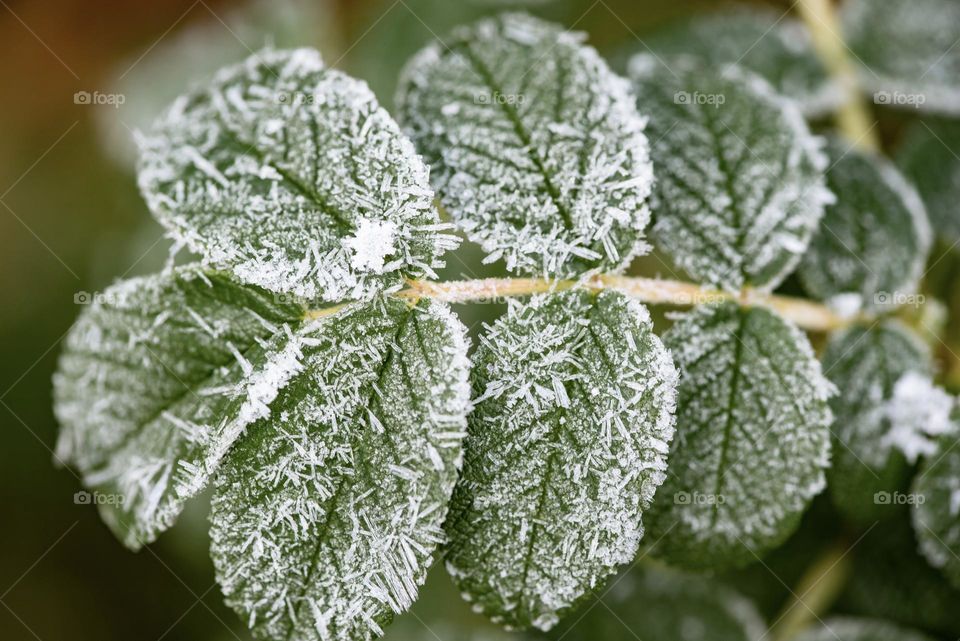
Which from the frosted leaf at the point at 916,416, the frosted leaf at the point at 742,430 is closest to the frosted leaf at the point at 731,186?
the frosted leaf at the point at 742,430

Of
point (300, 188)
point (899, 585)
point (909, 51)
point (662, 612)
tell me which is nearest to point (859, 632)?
point (899, 585)

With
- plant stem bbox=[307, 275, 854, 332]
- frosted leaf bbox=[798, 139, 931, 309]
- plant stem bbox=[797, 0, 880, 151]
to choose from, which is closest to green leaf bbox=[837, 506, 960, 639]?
frosted leaf bbox=[798, 139, 931, 309]

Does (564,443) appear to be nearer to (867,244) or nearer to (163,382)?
(163,382)

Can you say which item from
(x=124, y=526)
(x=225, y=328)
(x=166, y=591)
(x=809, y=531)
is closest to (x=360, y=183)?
(x=225, y=328)

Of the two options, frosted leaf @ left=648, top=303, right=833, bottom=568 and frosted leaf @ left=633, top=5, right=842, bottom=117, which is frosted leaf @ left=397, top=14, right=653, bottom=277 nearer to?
frosted leaf @ left=648, top=303, right=833, bottom=568

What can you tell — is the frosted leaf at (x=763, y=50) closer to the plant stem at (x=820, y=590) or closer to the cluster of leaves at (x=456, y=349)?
the cluster of leaves at (x=456, y=349)
